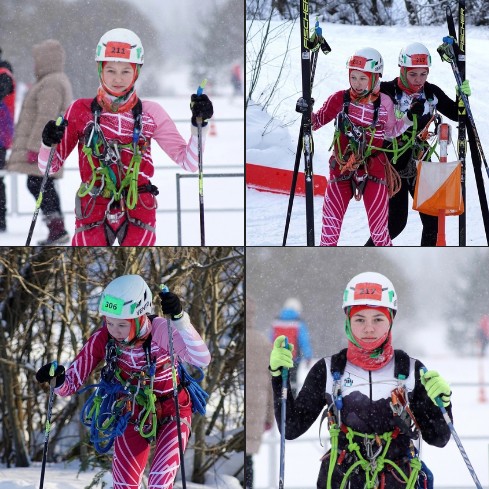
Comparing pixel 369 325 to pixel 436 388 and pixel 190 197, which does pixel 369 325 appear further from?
pixel 190 197

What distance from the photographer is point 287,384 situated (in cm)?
607

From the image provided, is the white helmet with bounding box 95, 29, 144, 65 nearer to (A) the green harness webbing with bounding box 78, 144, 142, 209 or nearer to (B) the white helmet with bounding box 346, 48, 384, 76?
(A) the green harness webbing with bounding box 78, 144, 142, 209

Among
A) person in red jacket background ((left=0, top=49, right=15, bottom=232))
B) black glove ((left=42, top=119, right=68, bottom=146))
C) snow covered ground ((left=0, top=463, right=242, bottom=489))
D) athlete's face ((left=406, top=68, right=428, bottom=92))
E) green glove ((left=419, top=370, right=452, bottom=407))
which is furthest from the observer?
person in red jacket background ((left=0, top=49, right=15, bottom=232))

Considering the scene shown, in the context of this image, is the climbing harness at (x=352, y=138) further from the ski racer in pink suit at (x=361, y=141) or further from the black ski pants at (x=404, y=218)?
the black ski pants at (x=404, y=218)

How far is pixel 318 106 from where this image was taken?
7.79 metres

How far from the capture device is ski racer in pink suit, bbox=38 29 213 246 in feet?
21.2

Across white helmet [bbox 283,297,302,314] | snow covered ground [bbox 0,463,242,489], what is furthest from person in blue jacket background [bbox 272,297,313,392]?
snow covered ground [bbox 0,463,242,489]

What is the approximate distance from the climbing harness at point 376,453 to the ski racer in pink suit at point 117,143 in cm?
156

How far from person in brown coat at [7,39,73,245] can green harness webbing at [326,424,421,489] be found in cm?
288

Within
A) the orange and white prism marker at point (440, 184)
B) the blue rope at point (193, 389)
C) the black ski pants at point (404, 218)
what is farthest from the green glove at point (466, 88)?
the blue rope at point (193, 389)

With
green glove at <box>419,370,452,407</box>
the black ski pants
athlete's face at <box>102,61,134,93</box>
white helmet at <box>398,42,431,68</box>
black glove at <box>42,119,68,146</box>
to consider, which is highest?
white helmet at <box>398,42,431,68</box>

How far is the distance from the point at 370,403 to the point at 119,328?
1.29m

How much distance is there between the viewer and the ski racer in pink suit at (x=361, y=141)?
687cm

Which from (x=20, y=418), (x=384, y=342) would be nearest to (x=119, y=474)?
(x=384, y=342)
